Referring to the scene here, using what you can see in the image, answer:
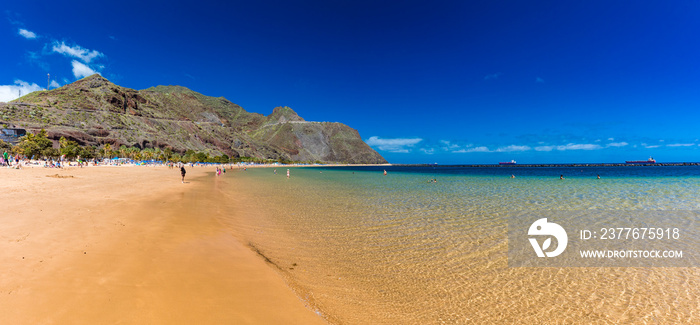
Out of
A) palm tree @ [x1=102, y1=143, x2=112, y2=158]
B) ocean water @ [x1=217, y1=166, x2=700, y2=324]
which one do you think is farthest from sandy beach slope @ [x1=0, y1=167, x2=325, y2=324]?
palm tree @ [x1=102, y1=143, x2=112, y2=158]

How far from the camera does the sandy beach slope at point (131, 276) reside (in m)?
3.96

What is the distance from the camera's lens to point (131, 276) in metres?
5.22

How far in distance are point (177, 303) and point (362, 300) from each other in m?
3.06

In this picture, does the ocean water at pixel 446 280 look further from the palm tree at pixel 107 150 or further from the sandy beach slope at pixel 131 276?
the palm tree at pixel 107 150

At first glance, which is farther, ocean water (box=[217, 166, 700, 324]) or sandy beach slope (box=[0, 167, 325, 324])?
ocean water (box=[217, 166, 700, 324])

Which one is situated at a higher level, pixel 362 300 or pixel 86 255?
pixel 86 255

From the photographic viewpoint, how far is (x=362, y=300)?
5.27 metres

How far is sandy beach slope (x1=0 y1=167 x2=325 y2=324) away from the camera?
3963mm

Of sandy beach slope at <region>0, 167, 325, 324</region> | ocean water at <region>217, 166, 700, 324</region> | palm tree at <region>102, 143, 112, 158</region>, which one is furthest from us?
palm tree at <region>102, 143, 112, 158</region>

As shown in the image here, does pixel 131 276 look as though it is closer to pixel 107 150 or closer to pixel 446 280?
pixel 446 280

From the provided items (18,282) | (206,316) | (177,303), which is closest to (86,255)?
(18,282)

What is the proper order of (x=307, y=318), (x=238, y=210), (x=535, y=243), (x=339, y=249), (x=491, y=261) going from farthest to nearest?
(x=238, y=210) → (x=535, y=243) → (x=339, y=249) → (x=491, y=261) → (x=307, y=318)

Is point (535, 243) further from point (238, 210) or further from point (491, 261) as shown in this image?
point (238, 210)

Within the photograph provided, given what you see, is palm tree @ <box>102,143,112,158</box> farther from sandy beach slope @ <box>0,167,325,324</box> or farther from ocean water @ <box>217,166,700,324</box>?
ocean water @ <box>217,166,700,324</box>
